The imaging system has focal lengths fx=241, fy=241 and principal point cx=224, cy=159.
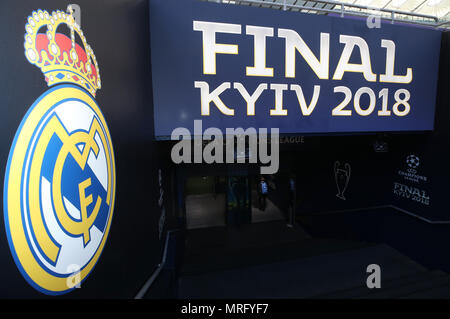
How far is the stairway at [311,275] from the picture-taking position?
3.42 m

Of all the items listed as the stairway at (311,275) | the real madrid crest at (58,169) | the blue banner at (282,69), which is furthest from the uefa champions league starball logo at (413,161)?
the real madrid crest at (58,169)

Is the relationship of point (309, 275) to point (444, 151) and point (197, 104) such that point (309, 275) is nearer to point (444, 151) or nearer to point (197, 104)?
point (444, 151)

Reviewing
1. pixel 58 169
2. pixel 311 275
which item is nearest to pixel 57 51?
pixel 58 169

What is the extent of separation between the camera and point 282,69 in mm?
3322

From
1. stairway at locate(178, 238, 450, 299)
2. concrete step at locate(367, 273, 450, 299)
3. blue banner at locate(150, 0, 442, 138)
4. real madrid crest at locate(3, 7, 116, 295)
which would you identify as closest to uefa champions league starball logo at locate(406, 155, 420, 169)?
blue banner at locate(150, 0, 442, 138)

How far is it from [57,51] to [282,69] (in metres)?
2.74

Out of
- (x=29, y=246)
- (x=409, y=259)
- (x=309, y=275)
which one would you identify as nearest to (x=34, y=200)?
(x=29, y=246)

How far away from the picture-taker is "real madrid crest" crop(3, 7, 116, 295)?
105 centimetres

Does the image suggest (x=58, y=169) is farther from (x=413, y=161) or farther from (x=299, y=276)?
(x=413, y=161)

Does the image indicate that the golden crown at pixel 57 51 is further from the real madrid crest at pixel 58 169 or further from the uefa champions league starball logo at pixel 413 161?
the uefa champions league starball logo at pixel 413 161

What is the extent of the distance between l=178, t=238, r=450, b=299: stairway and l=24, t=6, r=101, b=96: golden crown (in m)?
3.58

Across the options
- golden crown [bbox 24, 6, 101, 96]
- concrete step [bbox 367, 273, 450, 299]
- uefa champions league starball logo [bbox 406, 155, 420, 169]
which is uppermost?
golden crown [bbox 24, 6, 101, 96]

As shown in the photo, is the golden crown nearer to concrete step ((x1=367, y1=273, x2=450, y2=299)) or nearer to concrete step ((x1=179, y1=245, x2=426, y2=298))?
concrete step ((x1=179, y1=245, x2=426, y2=298))

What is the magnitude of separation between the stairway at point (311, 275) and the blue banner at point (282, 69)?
2.33 meters
